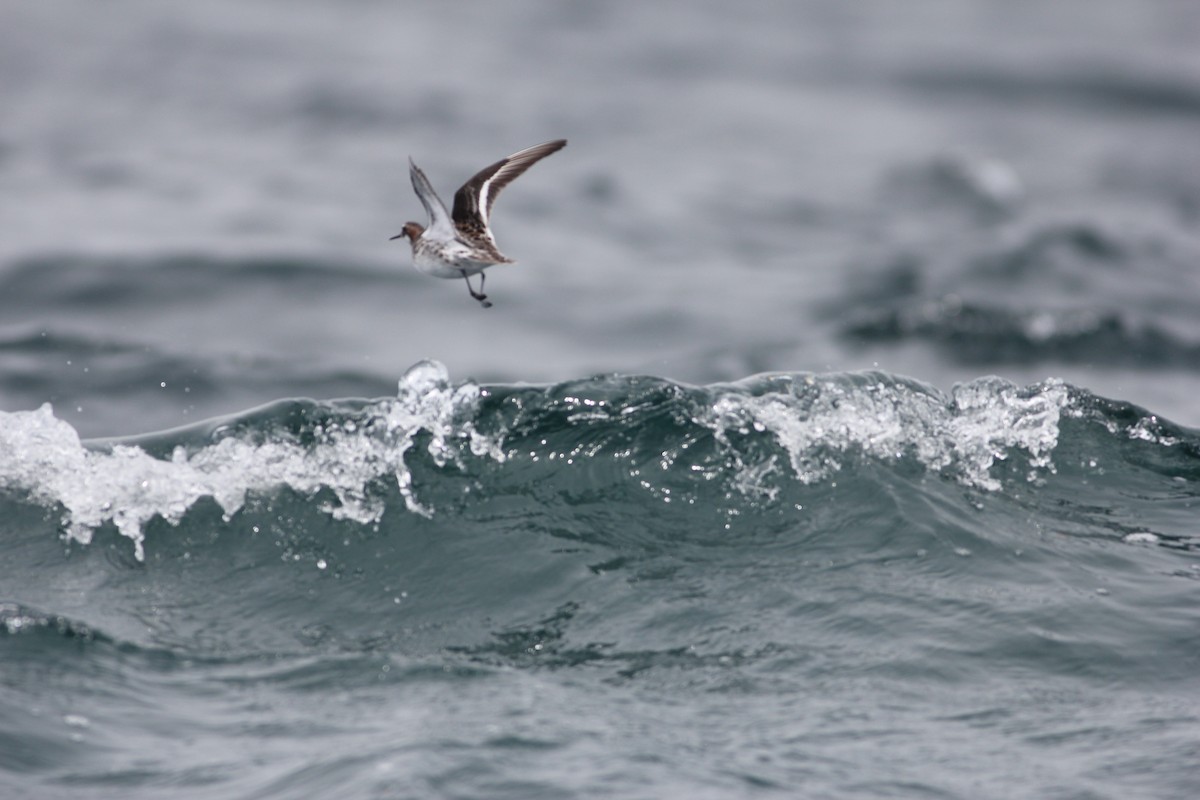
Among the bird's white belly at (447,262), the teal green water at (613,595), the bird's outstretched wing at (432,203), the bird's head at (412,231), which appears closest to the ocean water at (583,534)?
the teal green water at (613,595)

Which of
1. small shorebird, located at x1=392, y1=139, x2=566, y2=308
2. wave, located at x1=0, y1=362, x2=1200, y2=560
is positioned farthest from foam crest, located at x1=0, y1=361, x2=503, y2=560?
small shorebird, located at x1=392, y1=139, x2=566, y2=308

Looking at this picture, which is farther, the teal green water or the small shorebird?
the small shorebird

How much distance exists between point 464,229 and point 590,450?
1868 millimetres

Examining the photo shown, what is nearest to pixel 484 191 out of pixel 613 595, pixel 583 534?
pixel 583 534

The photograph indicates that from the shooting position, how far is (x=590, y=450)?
9.46 m

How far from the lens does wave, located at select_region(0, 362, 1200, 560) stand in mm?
8984

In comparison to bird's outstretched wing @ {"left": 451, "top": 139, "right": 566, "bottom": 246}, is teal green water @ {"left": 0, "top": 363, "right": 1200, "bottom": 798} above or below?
below

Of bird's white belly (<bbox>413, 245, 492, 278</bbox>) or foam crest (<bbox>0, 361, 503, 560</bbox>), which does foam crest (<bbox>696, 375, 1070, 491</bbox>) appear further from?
bird's white belly (<bbox>413, 245, 492, 278</bbox>)

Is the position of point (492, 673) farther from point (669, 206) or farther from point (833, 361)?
point (669, 206)

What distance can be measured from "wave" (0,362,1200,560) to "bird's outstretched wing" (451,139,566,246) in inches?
51.0

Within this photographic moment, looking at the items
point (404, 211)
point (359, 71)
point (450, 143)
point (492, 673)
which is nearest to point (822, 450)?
point (492, 673)

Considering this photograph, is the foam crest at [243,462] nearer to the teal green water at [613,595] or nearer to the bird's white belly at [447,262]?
the teal green water at [613,595]

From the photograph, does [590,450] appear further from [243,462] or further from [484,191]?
[243,462]

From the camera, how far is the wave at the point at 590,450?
8.98 m
